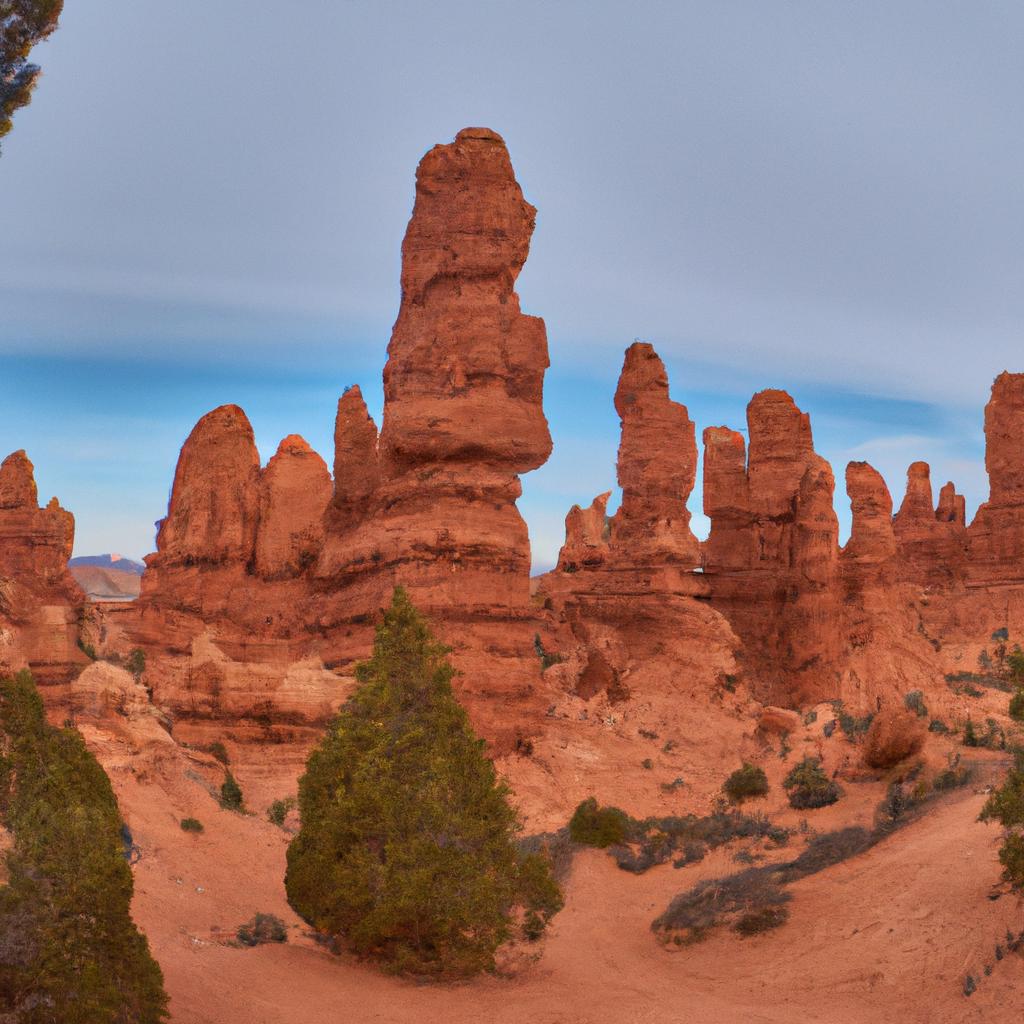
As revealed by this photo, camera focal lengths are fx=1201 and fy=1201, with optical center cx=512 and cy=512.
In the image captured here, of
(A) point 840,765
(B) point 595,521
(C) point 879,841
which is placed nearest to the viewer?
(C) point 879,841

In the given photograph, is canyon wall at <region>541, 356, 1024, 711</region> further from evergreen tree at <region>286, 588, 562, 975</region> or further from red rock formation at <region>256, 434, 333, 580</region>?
evergreen tree at <region>286, 588, 562, 975</region>

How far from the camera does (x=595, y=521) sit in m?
78.4

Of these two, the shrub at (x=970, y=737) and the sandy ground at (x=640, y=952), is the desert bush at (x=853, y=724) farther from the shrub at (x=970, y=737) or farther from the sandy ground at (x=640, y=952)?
the sandy ground at (x=640, y=952)

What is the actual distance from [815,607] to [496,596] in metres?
20.0

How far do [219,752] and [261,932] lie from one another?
10.2 metres

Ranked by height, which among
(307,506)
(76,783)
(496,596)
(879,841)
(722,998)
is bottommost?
(722,998)

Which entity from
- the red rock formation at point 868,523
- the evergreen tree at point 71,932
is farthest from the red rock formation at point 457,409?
the red rock formation at point 868,523

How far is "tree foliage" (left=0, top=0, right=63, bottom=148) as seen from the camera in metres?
14.6

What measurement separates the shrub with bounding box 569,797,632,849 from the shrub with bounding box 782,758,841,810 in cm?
369

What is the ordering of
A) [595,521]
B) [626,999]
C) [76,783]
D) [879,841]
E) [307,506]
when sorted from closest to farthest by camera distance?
[76,783] < [626,999] < [879,841] < [307,506] < [595,521]

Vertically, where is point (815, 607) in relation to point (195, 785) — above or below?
above

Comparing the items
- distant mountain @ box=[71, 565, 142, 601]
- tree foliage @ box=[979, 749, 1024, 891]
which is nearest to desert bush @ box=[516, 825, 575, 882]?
tree foliage @ box=[979, 749, 1024, 891]

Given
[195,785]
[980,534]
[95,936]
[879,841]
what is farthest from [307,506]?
[980,534]

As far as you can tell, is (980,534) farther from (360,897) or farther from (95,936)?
(95,936)
